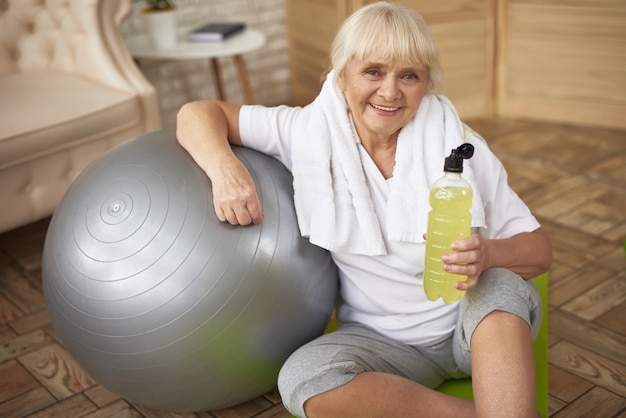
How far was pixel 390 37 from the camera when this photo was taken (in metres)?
1.42

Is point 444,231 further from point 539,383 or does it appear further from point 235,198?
point 539,383

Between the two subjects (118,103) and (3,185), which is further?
(118,103)

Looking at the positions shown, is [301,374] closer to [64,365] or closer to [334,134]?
[334,134]

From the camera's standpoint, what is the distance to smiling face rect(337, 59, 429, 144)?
56.9 inches

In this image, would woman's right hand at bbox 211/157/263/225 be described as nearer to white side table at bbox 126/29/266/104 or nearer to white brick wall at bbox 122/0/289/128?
white side table at bbox 126/29/266/104

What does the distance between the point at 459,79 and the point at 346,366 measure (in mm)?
2281

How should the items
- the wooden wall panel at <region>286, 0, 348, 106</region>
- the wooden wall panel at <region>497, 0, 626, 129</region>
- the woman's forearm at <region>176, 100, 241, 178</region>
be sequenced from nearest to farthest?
the woman's forearm at <region>176, 100, 241, 178</region> → the wooden wall panel at <region>497, 0, 626, 129</region> → the wooden wall panel at <region>286, 0, 348, 106</region>

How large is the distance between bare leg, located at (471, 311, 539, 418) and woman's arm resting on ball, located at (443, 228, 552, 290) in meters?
0.09

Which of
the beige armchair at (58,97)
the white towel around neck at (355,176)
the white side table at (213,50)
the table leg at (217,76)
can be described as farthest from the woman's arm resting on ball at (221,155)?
the table leg at (217,76)

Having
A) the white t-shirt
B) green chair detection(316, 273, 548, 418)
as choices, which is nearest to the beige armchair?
the white t-shirt

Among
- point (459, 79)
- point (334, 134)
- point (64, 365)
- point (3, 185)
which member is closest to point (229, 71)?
point (459, 79)

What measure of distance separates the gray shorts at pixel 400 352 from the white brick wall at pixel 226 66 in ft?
6.81

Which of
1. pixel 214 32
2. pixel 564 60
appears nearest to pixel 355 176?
pixel 214 32

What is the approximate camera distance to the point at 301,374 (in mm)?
1468
